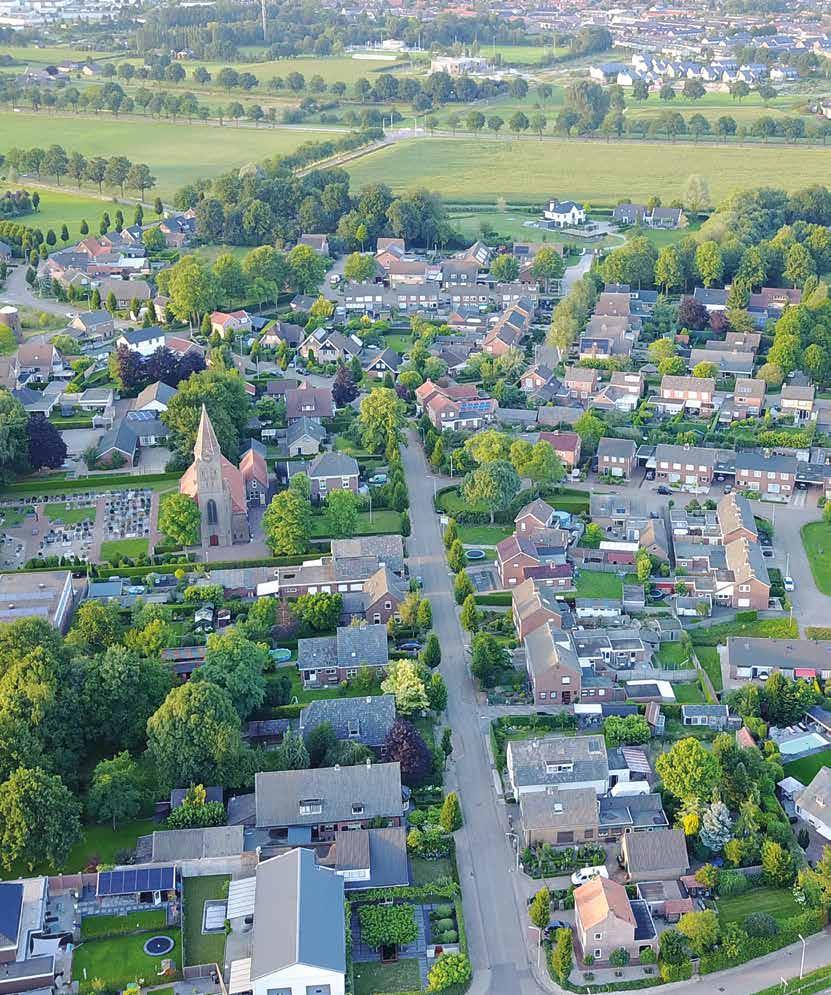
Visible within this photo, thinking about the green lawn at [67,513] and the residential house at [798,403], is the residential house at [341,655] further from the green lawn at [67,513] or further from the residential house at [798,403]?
the residential house at [798,403]

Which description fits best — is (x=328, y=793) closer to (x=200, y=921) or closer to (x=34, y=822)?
(x=200, y=921)

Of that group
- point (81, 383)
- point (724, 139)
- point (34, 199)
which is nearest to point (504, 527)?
point (81, 383)

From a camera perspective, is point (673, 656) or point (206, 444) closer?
point (673, 656)

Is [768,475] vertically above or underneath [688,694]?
above

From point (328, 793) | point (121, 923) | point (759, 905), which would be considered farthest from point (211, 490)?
point (759, 905)

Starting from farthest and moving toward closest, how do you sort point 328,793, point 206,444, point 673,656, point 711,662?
point 206,444, point 673,656, point 711,662, point 328,793

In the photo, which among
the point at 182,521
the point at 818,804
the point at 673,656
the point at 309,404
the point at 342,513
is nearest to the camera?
the point at 818,804
